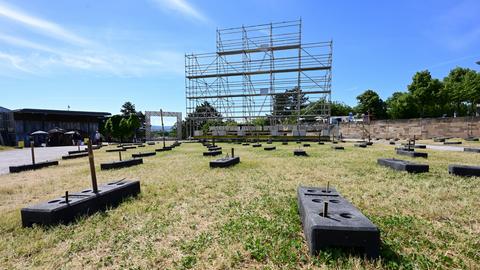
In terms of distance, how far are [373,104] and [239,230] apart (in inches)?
2304

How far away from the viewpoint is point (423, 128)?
87.7 ft

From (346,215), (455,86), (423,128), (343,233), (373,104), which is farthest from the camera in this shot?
(373,104)

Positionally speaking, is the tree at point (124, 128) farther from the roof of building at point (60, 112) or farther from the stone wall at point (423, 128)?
the stone wall at point (423, 128)

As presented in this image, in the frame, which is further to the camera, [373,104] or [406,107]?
[373,104]

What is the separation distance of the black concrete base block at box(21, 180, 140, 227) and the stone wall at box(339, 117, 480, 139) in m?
29.3

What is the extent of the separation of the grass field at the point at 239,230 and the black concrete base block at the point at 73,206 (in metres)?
0.14

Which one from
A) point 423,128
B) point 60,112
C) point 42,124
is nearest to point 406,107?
point 423,128

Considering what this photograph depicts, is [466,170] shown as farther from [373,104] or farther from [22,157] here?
[373,104]

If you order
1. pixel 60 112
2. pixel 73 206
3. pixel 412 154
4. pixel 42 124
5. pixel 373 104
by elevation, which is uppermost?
pixel 373 104

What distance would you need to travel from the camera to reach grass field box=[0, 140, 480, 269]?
2469 millimetres

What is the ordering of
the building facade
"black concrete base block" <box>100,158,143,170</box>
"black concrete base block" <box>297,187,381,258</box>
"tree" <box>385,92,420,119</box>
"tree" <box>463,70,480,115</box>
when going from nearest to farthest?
1. "black concrete base block" <box>297,187,381,258</box>
2. "black concrete base block" <box>100,158,143,170</box>
3. "tree" <box>463,70,480,115</box>
4. the building facade
5. "tree" <box>385,92,420,119</box>

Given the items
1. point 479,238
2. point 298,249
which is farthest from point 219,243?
point 479,238

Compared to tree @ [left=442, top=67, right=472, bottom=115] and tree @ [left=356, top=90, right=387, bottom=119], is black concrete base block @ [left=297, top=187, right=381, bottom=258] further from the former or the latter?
tree @ [left=356, top=90, right=387, bottom=119]

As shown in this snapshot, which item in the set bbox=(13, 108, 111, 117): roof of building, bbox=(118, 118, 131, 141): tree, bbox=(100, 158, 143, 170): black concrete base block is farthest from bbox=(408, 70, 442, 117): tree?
bbox=(13, 108, 111, 117): roof of building
